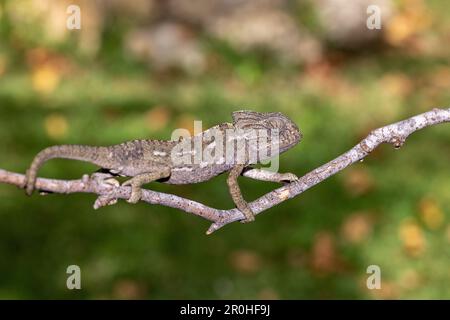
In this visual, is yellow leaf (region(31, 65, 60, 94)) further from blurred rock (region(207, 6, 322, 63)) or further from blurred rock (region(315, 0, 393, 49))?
blurred rock (region(315, 0, 393, 49))

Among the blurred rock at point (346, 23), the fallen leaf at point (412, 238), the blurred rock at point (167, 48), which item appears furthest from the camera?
the blurred rock at point (346, 23)

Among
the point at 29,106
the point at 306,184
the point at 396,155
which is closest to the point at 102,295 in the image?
the point at 29,106

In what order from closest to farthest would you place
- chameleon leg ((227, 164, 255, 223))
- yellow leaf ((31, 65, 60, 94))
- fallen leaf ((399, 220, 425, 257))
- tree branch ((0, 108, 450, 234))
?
tree branch ((0, 108, 450, 234))
chameleon leg ((227, 164, 255, 223))
fallen leaf ((399, 220, 425, 257))
yellow leaf ((31, 65, 60, 94))

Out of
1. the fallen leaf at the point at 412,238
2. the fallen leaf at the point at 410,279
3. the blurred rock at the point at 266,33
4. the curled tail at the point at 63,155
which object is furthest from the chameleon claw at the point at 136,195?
the blurred rock at the point at 266,33

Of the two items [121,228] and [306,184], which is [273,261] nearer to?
[121,228]

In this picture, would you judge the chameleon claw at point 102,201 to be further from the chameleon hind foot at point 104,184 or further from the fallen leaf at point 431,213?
the fallen leaf at point 431,213

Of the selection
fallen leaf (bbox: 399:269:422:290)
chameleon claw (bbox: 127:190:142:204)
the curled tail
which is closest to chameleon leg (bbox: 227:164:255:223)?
chameleon claw (bbox: 127:190:142:204)
